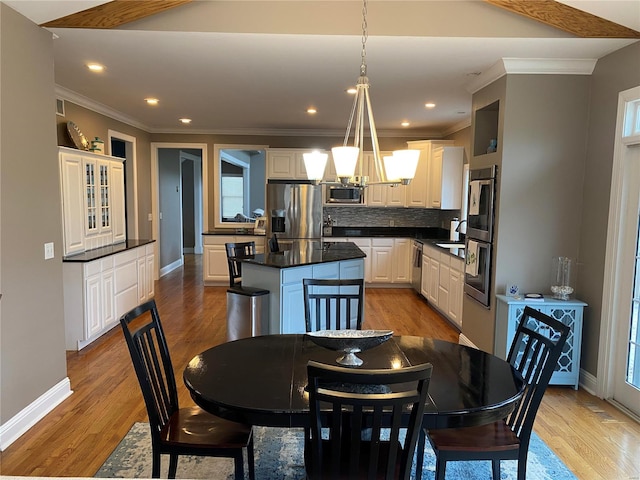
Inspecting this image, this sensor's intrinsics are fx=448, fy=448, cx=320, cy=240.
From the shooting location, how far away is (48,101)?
120 inches

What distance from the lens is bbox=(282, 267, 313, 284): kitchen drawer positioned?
4.13 metres

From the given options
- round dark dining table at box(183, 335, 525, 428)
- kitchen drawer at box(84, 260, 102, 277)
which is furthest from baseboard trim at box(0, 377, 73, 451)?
round dark dining table at box(183, 335, 525, 428)

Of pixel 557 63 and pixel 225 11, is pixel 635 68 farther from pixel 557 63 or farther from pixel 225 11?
pixel 225 11

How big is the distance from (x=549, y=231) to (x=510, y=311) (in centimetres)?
76

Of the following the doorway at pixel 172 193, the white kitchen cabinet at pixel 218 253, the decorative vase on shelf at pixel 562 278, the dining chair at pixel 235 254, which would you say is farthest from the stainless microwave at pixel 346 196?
the decorative vase on shelf at pixel 562 278

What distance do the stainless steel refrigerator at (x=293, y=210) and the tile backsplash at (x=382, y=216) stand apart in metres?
0.83

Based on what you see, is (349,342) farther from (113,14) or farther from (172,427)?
(113,14)

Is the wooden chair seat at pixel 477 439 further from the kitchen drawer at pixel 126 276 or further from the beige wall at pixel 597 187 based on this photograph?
the kitchen drawer at pixel 126 276

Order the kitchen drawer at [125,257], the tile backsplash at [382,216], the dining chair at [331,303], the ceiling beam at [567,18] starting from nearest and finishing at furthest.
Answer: the dining chair at [331,303], the ceiling beam at [567,18], the kitchen drawer at [125,257], the tile backsplash at [382,216]

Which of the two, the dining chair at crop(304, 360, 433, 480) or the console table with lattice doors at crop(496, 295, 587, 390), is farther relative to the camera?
the console table with lattice doors at crop(496, 295, 587, 390)

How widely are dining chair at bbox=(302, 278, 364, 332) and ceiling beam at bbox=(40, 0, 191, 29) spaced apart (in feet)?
6.45

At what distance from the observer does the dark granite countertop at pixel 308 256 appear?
4.22 m

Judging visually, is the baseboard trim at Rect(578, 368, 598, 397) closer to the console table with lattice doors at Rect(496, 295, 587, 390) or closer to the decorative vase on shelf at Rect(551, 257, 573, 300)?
the console table with lattice doors at Rect(496, 295, 587, 390)

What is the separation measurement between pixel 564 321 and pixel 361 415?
2.68 meters
